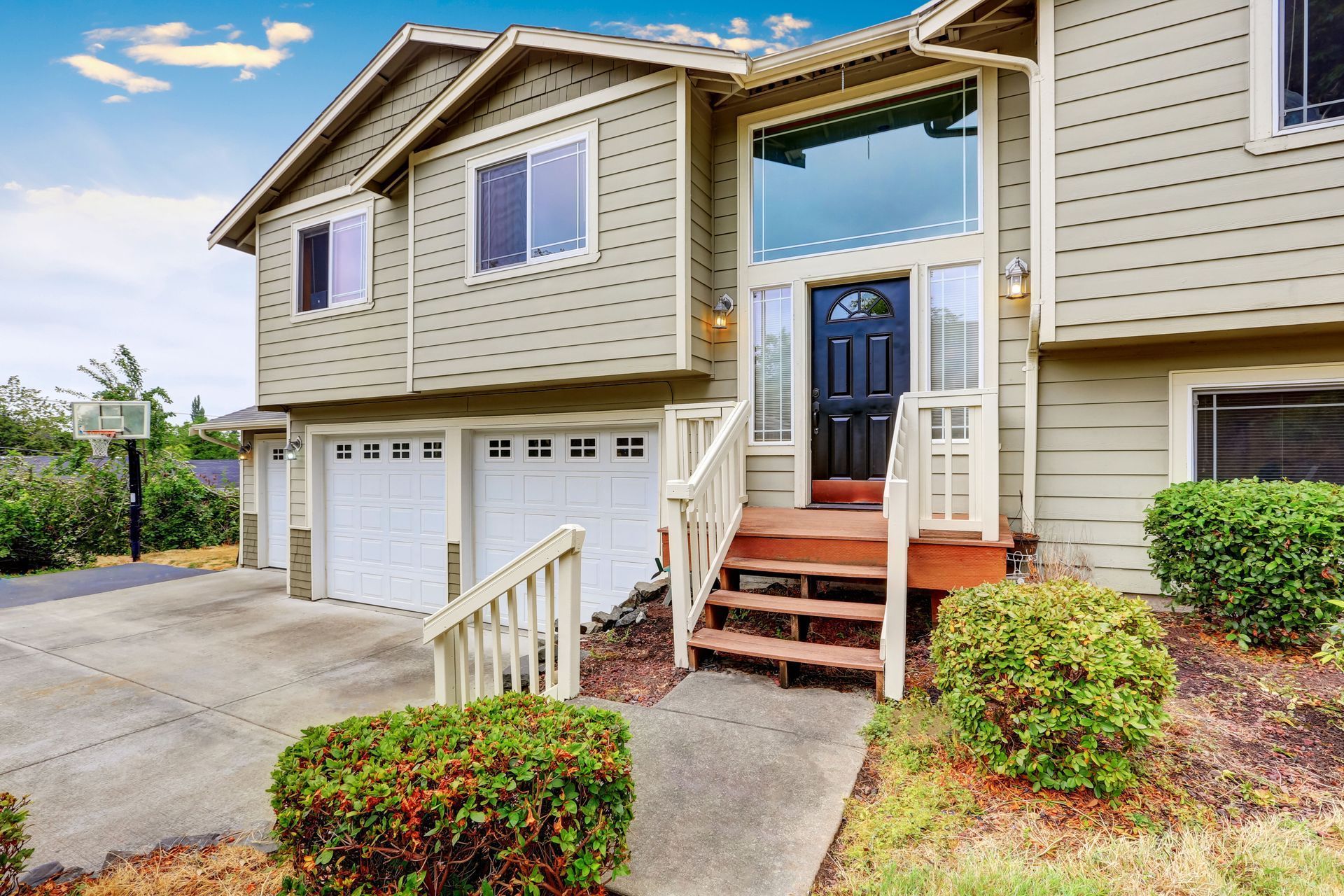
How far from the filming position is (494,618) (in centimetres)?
319

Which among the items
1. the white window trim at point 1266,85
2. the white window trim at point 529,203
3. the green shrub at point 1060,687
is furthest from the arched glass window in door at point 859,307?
the green shrub at point 1060,687

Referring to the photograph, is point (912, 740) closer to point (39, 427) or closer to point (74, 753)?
point (74, 753)

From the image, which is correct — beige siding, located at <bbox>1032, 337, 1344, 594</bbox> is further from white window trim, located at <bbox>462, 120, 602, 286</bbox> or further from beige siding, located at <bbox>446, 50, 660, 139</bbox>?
beige siding, located at <bbox>446, 50, 660, 139</bbox>

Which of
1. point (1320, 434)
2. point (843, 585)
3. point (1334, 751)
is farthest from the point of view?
point (843, 585)

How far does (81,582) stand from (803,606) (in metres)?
10.7

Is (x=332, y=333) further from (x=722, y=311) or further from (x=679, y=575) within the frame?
(x=679, y=575)

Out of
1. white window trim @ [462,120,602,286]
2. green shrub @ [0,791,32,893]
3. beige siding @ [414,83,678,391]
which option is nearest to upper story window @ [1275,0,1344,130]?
beige siding @ [414,83,678,391]

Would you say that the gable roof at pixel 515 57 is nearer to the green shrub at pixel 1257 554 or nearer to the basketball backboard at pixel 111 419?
the green shrub at pixel 1257 554

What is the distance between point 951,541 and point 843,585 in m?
1.24

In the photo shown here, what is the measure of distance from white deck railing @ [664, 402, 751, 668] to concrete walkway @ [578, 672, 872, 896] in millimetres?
507

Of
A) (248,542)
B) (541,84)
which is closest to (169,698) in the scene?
(541,84)

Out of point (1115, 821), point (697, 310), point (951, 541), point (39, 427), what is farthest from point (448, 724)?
point (39, 427)

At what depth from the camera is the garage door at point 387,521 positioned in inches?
297

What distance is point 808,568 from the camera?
388cm
